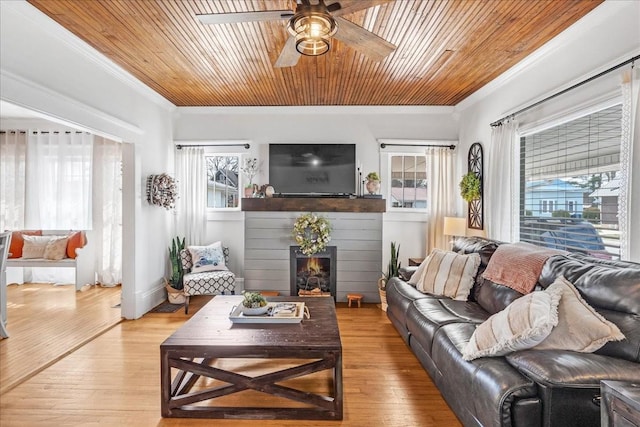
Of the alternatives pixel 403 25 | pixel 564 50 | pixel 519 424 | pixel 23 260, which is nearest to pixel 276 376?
pixel 519 424

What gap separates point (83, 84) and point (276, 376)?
10.2 feet

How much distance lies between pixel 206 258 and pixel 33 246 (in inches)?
112

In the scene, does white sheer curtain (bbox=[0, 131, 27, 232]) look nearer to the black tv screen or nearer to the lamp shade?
the black tv screen

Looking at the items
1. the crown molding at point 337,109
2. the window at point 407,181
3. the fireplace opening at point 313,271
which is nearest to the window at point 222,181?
the crown molding at point 337,109

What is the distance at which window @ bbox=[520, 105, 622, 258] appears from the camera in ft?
8.08

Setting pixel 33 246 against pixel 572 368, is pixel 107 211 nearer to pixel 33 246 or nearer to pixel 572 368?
pixel 33 246

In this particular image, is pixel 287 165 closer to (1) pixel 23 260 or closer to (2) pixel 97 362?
(2) pixel 97 362

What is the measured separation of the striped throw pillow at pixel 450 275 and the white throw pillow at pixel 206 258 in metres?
2.69

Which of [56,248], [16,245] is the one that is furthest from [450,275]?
[16,245]

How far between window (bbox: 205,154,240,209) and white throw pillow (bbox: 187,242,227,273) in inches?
30.9

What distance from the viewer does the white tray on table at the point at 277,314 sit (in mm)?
2531

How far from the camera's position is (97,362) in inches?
113

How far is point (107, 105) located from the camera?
11.3 ft

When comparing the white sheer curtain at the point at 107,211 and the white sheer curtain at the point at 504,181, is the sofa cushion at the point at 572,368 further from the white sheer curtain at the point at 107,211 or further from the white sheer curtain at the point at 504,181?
the white sheer curtain at the point at 107,211
